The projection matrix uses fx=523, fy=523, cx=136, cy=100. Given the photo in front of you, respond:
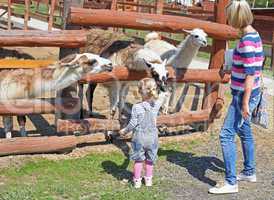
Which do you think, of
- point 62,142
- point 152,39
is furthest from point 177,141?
point 152,39

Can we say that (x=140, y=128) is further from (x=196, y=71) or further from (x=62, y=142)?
(x=196, y=71)

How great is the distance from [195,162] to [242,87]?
1.57 metres

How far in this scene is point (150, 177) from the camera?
17.2 feet

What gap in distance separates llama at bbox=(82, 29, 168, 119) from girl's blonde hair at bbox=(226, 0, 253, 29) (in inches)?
66.8

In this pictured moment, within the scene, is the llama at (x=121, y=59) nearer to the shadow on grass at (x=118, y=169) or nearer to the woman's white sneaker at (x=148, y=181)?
the shadow on grass at (x=118, y=169)

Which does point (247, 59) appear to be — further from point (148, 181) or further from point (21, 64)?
point (21, 64)

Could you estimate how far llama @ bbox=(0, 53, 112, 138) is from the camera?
5938mm

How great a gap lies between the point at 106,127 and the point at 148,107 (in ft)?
5.30

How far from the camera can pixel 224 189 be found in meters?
5.20

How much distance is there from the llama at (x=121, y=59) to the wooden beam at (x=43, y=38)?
0.97m

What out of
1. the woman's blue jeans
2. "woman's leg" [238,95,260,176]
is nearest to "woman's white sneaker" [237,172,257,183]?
"woman's leg" [238,95,260,176]

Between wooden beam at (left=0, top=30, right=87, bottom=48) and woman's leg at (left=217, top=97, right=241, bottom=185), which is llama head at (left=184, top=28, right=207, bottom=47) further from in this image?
woman's leg at (left=217, top=97, right=241, bottom=185)

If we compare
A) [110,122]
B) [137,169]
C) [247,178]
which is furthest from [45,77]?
[247,178]

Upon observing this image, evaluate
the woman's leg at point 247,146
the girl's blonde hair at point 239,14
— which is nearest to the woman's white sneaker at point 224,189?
the woman's leg at point 247,146
